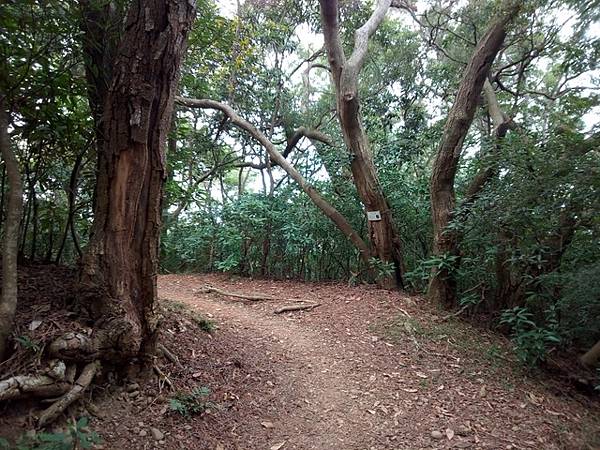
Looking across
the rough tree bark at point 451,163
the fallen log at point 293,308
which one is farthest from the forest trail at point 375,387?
the rough tree bark at point 451,163

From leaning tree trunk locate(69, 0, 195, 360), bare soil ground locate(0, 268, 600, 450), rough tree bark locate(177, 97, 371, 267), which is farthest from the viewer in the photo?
rough tree bark locate(177, 97, 371, 267)

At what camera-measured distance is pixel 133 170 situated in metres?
2.32

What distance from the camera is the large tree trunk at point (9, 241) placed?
1.96 m

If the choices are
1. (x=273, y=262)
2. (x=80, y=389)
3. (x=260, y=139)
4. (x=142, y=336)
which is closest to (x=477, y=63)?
(x=260, y=139)

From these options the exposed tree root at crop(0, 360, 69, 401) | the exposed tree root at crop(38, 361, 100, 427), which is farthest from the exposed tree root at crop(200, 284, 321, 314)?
the exposed tree root at crop(0, 360, 69, 401)

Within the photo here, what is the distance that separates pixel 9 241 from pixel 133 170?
77cm

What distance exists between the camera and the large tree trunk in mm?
1965

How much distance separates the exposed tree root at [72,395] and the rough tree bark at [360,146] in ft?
15.2

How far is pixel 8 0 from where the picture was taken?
212 centimetres

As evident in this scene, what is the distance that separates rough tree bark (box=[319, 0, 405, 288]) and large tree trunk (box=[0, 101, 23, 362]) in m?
4.73

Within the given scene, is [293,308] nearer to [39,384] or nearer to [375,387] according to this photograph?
[375,387]

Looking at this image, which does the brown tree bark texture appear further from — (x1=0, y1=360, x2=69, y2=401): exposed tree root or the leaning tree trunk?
(x1=0, y1=360, x2=69, y2=401): exposed tree root

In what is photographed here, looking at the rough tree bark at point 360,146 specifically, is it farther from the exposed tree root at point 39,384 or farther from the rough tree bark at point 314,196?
the exposed tree root at point 39,384

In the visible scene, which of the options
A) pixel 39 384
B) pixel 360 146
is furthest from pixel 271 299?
pixel 39 384
